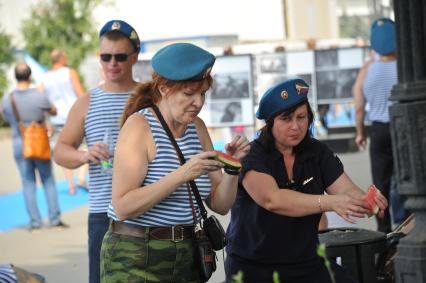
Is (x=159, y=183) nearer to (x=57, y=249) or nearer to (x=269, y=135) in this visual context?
(x=269, y=135)

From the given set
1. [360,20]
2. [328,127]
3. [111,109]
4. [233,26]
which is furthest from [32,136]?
[360,20]

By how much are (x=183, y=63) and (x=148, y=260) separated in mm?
773

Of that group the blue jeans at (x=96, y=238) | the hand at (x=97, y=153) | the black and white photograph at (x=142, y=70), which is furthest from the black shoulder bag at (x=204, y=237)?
the black and white photograph at (x=142, y=70)

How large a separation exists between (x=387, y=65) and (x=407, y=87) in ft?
14.8

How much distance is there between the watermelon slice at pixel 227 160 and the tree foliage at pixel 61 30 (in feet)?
117

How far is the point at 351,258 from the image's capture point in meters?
6.08

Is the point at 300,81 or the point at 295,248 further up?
the point at 300,81

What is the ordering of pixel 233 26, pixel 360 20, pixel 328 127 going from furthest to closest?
1. pixel 360 20
2. pixel 233 26
3. pixel 328 127

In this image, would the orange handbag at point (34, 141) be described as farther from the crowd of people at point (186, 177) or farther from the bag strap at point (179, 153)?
the bag strap at point (179, 153)

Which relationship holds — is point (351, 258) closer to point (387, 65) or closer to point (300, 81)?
point (300, 81)

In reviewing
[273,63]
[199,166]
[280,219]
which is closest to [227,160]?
[199,166]

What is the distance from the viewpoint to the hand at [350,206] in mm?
4586

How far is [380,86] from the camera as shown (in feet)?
32.9

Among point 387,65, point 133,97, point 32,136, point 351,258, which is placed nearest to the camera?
point 133,97
